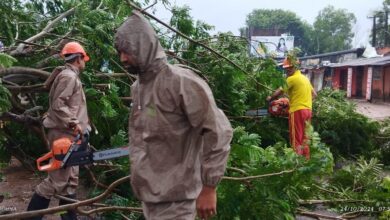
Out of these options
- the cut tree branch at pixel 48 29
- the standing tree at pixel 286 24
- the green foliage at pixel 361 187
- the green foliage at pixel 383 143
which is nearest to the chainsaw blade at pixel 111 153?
the cut tree branch at pixel 48 29

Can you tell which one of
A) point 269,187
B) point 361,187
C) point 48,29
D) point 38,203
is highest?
point 48,29

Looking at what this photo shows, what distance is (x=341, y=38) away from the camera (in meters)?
71.5

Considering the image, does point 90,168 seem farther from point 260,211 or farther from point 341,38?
point 341,38

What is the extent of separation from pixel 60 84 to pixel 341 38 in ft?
237

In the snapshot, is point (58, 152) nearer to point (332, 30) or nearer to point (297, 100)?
point (297, 100)

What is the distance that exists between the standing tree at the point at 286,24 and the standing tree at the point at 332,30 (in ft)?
5.68

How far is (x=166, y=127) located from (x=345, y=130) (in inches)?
209

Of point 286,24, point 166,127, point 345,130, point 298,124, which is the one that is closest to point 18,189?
point 298,124

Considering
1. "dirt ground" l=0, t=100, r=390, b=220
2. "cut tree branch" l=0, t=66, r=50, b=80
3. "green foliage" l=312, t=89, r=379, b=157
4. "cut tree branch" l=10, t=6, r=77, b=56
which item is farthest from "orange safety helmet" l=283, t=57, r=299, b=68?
"cut tree branch" l=0, t=66, r=50, b=80

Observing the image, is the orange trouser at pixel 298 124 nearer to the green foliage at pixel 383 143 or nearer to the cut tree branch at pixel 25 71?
the green foliage at pixel 383 143

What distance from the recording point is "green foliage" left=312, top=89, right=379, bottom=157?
7.12 meters

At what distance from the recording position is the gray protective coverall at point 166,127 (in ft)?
7.71

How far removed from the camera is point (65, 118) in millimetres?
4043

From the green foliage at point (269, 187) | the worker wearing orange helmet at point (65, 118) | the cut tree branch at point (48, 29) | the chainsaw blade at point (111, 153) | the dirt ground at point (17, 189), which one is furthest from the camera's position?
the dirt ground at point (17, 189)
